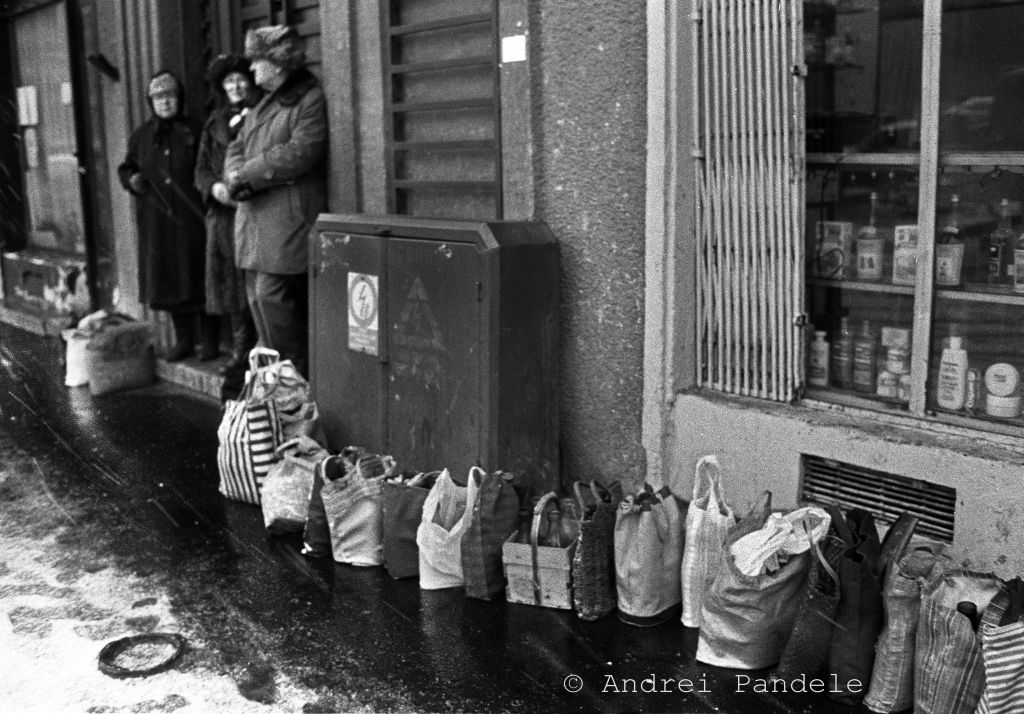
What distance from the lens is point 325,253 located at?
612 centimetres

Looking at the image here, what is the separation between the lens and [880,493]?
4570 millimetres

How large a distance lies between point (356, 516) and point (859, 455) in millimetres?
2106

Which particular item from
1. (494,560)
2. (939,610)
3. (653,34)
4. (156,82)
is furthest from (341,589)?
(156,82)

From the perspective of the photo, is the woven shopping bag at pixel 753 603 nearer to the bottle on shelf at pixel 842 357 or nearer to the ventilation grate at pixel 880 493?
the ventilation grate at pixel 880 493

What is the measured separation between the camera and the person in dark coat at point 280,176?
6.86 m

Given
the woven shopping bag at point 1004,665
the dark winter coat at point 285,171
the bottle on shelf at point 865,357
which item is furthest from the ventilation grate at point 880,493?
the dark winter coat at point 285,171

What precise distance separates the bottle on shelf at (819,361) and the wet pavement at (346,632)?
1287 millimetres

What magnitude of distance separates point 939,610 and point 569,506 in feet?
5.11

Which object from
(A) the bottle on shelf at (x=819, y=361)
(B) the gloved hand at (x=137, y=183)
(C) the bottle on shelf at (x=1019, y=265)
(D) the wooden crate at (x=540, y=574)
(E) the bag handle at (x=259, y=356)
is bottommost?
(D) the wooden crate at (x=540, y=574)

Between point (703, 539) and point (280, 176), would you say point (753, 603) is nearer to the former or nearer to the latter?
point (703, 539)

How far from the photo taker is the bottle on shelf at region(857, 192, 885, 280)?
4773 mm

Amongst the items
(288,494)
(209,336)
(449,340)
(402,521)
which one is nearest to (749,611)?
(402,521)

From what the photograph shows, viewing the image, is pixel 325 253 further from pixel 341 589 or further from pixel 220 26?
pixel 220 26

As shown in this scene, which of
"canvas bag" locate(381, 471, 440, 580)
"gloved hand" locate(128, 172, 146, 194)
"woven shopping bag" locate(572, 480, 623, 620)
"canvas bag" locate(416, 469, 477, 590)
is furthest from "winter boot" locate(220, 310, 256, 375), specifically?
"woven shopping bag" locate(572, 480, 623, 620)
